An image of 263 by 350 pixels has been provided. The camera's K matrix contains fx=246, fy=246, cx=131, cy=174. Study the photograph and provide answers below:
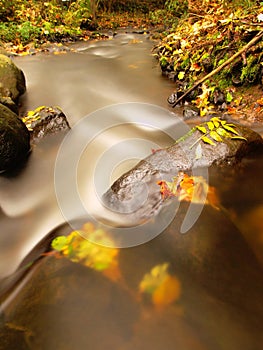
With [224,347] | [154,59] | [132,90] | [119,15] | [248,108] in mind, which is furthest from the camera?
[119,15]

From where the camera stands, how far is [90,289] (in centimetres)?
202

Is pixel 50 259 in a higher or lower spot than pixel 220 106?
lower

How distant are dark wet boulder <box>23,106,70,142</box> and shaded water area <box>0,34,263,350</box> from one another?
1.33ft

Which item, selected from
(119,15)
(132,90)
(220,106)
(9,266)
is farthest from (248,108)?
(119,15)

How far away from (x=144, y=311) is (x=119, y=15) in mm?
17526

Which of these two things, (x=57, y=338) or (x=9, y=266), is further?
(x=9, y=266)

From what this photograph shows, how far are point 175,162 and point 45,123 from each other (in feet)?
7.77

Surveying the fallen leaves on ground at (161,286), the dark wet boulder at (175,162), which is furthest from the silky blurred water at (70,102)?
the fallen leaves on ground at (161,286)

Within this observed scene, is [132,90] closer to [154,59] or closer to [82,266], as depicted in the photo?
[154,59]

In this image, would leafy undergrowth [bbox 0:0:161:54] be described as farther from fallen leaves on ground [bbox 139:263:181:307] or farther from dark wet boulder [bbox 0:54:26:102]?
fallen leaves on ground [bbox 139:263:181:307]

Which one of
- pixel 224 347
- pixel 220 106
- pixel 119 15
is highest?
pixel 119 15

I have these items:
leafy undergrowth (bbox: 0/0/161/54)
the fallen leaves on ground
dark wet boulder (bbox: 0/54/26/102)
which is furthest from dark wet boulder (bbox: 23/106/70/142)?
leafy undergrowth (bbox: 0/0/161/54)

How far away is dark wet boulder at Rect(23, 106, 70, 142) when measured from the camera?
13.2 ft

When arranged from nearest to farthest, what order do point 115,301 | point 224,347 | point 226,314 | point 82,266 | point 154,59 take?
point 224,347, point 226,314, point 115,301, point 82,266, point 154,59
